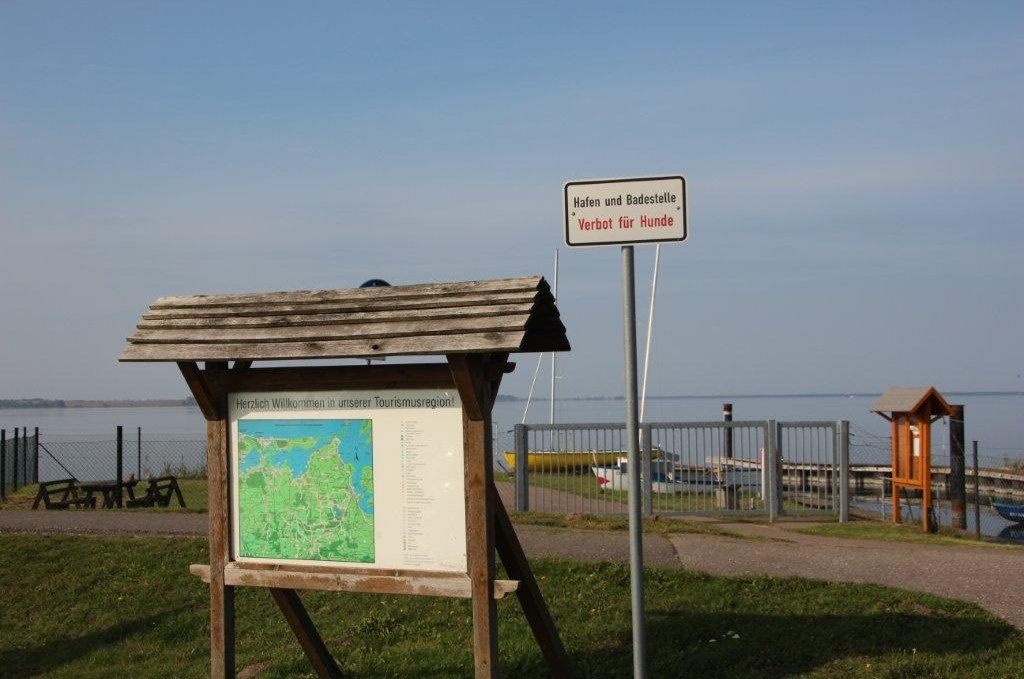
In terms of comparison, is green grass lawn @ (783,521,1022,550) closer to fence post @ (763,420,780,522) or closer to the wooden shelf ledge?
fence post @ (763,420,780,522)

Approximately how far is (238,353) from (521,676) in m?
3.13

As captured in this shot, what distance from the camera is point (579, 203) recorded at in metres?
5.29

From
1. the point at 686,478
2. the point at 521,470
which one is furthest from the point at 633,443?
the point at 686,478

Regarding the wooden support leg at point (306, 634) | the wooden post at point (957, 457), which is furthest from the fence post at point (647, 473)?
the wooden support leg at point (306, 634)

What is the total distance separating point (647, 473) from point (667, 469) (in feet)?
2.19

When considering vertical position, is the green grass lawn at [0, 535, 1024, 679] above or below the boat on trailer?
below

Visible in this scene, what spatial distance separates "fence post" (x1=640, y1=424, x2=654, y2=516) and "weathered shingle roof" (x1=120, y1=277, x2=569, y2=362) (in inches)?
350

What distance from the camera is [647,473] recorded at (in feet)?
52.7

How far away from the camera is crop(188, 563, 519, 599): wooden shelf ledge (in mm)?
6340

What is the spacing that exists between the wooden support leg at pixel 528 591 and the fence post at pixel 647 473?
8.55 m

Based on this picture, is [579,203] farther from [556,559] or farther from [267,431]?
[556,559]

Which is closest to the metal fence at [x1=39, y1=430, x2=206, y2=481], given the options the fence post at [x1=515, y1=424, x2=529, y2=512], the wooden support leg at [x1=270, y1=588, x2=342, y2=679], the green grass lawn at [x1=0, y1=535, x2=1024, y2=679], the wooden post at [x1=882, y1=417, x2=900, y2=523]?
the fence post at [x1=515, y1=424, x2=529, y2=512]

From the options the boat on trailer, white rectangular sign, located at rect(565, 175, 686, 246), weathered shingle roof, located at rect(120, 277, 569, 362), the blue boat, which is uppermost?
white rectangular sign, located at rect(565, 175, 686, 246)

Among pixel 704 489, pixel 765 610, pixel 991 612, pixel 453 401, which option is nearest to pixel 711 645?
pixel 765 610
